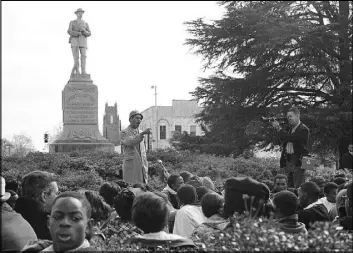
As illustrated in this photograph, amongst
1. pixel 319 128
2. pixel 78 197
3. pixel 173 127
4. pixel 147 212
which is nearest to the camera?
pixel 78 197

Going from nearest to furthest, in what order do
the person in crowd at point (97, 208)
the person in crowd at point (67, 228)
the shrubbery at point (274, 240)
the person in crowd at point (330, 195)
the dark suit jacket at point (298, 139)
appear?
the shrubbery at point (274, 240)
the person in crowd at point (67, 228)
the person in crowd at point (97, 208)
the person in crowd at point (330, 195)
the dark suit jacket at point (298, 139)

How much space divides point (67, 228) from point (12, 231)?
3.36 ft

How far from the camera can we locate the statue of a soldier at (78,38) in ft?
94.0

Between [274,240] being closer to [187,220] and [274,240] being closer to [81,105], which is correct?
[187,220]

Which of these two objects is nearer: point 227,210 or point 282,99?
point 227,210

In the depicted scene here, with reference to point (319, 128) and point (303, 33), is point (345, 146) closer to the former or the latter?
point (319, 128)

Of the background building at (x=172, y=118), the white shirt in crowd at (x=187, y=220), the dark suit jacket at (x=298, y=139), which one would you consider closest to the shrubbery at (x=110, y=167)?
the dark suit jacket at (x=298, y=139)

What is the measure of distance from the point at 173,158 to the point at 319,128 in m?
5.94

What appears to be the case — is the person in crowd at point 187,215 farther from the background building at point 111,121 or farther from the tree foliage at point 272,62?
the background building at point 111,121

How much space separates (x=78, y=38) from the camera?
2897 cm

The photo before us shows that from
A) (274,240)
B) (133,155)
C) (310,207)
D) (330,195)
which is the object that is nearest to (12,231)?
(274,240)

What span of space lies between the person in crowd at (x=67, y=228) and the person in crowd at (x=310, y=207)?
310 cm

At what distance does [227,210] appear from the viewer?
201 inches

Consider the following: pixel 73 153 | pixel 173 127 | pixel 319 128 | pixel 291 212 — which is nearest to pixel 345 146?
pixel 319 128
